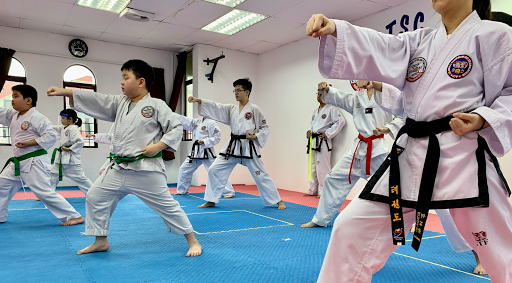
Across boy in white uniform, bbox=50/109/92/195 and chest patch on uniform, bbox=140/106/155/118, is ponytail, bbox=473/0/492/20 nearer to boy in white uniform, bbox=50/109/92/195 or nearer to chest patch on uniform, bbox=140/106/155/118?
chest patch on uniform, bbox=140/106/155/118

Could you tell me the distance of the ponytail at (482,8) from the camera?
1.31m

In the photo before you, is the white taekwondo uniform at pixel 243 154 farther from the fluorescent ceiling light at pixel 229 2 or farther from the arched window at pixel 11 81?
the arched window at pixel 11 81

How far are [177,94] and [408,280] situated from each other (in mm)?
7082

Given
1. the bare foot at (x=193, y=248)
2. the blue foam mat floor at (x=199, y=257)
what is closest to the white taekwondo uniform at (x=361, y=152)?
the blue foam mat floor at (x=199, y=257)

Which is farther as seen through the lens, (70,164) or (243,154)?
(70,164)

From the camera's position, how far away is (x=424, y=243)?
9.98 feet

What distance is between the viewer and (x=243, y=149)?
15.6 ft

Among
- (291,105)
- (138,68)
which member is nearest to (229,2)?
(291,105)

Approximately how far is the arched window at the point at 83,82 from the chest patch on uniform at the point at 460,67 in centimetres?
770

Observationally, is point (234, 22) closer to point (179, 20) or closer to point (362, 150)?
point (179, 20)

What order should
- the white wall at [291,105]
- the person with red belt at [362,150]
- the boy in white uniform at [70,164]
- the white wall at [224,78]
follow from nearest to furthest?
1. the person with red belt at [362,150]
2. the boy in white uniform at [70,164]
3. the white wall at [291,105]
4. the white wall at [224,78]

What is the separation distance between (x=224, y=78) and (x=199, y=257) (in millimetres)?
5936

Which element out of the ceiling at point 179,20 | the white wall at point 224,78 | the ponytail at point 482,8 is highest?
the ceiling at point 179,20

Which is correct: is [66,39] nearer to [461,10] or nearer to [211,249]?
[211,249]
